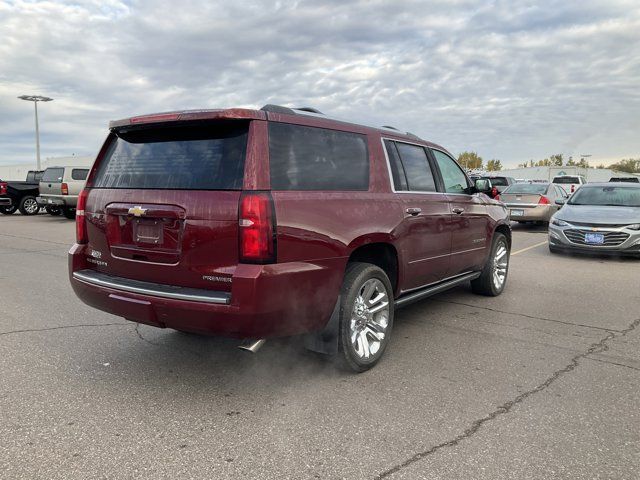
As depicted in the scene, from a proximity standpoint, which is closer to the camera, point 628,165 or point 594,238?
point 594,238

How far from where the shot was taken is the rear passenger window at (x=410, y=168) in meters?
4.46

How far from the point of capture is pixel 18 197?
21.8 meters

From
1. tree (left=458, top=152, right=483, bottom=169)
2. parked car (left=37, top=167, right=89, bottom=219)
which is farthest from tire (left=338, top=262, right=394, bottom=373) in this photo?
tree (left=458, top=152, right=483, bottom=169)

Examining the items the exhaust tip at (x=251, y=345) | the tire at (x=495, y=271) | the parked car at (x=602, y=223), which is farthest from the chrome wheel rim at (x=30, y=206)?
the exhaust tip at (x=251, y=345)

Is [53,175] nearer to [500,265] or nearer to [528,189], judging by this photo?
[528,189]

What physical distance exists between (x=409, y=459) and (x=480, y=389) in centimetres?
112

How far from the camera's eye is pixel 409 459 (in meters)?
2.73

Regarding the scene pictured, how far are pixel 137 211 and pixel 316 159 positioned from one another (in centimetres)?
126

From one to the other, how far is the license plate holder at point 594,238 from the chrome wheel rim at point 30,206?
21069 millimetres

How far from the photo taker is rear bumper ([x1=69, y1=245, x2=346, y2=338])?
3068 mm

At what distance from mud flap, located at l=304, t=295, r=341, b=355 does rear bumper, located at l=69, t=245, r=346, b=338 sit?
64 millimetres

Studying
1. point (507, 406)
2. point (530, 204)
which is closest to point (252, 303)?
point (507, 406)

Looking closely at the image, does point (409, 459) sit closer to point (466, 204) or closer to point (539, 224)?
point (466, 204)

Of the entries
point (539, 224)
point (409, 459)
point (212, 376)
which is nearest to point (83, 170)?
point (539, 224)
